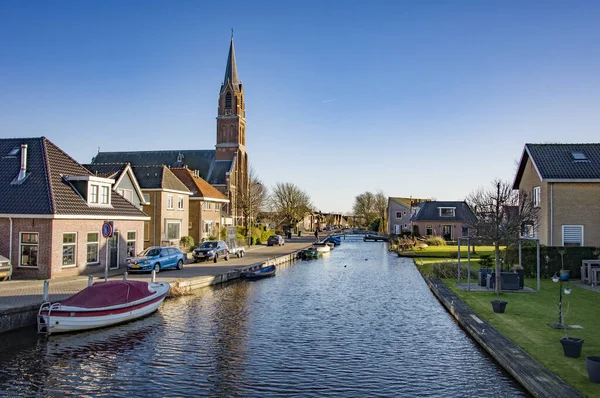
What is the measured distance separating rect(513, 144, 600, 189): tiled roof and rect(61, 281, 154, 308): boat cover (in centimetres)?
2457

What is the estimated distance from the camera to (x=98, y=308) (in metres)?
16.8

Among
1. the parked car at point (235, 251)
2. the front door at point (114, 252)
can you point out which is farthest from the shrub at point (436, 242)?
the front door at point (114, 252)

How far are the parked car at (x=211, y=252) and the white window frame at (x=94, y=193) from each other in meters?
11.4

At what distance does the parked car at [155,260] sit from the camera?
2914cm

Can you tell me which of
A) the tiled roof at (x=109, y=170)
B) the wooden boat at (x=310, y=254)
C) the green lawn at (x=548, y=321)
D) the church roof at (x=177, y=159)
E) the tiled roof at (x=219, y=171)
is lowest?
the wooden boat at (x=310, y=254)

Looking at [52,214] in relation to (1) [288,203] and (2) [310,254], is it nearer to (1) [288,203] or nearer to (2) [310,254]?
(2) [310,254]

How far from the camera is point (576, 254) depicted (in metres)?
28.0

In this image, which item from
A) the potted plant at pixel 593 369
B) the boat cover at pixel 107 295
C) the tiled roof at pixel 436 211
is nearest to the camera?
the potted plant at pixel 593 369

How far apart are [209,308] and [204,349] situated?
6659 millimetres

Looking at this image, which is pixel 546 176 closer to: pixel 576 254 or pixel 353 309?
pixel 576 254

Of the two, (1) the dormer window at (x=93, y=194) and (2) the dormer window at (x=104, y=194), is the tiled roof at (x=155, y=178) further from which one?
(1) the dormer window at (x=93, y=194)

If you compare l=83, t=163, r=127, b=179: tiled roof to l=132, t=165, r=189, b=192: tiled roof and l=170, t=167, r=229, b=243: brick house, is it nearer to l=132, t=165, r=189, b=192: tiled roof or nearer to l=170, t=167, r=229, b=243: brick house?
l=132, t=165, r=189, b=192: tiled roof

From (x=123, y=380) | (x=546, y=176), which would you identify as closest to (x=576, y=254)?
(x=546, y=176)

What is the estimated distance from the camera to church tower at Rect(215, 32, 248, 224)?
81.5 meters
